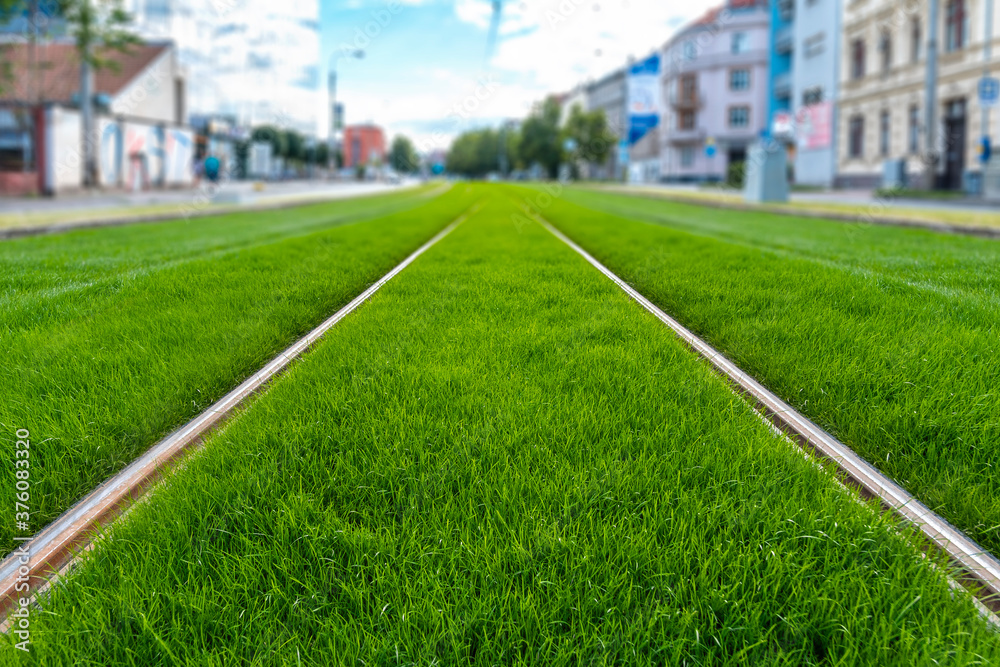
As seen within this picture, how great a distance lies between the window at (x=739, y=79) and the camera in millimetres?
81456

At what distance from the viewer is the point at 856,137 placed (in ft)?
143

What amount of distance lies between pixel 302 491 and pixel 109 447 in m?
1.25

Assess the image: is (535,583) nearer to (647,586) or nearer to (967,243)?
(647,586)

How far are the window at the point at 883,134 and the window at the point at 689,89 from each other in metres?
46.6

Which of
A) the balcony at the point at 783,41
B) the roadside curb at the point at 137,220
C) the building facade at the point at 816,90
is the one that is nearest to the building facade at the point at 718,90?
the balcony at the point at 783,41

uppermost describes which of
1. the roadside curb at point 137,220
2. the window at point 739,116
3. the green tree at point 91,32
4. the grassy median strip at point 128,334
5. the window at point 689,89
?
the window at point 689,89

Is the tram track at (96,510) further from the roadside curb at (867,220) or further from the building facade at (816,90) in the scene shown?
the building facade at (816,90)

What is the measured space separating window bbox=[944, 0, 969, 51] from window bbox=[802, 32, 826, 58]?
49.3 feet

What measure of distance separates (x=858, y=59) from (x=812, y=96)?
681 centimetres

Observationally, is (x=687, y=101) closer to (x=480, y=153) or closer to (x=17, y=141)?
(x=17, y=141)

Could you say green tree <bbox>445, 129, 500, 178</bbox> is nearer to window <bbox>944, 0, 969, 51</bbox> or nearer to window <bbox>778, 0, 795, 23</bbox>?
window <bbox>778, 0, 795, 23</bbox>

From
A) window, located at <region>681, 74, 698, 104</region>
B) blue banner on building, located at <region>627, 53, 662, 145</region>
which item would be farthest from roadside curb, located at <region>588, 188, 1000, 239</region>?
window, located at <region>681, 74, 698, 104</region>

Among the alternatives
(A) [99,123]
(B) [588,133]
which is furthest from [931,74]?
(B) [588,133]

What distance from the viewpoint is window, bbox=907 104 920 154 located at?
3688 centimetres
